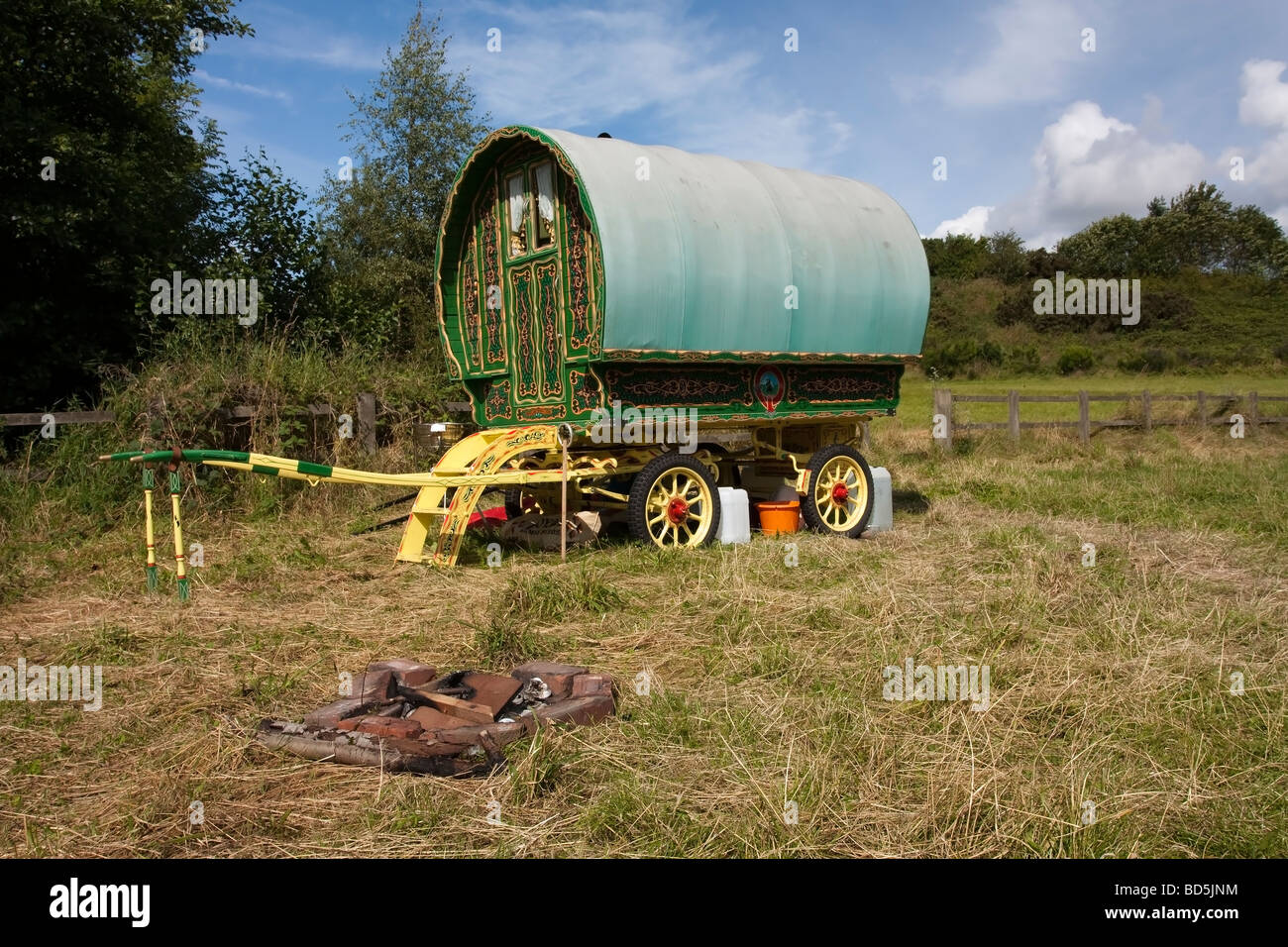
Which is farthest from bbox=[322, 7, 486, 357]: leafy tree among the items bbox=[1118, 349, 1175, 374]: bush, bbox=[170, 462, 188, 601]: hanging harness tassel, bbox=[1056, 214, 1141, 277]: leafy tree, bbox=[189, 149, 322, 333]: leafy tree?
bbox=[1056, 214, 1141, 277]: leafy tree

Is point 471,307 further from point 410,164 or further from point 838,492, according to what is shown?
point 410,164

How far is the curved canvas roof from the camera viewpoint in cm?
753

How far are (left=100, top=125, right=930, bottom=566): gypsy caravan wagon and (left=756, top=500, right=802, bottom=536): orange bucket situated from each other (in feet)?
0.60

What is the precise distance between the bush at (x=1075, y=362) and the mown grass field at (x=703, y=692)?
27501 mm

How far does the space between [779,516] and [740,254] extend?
2.59 meters

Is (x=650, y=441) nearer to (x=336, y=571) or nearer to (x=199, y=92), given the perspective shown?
(x=336, y=571)

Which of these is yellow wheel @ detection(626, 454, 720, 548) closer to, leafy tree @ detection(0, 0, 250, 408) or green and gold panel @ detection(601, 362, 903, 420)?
green and gold panel @ detection(601, 362, 903, 420)

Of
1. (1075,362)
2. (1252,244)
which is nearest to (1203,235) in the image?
(1252,244)

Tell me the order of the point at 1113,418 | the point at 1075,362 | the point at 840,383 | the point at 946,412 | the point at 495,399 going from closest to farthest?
the point at 495,399, the point at 840,383, the point at 946,412, the point at 1113,418, the point at 1075,362

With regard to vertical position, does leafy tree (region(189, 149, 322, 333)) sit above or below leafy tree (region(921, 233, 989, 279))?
below

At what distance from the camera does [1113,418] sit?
17.8 m

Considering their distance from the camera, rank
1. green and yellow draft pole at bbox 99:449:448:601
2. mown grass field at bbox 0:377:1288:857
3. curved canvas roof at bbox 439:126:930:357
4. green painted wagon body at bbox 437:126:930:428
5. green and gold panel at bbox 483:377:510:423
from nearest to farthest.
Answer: mown grass field at bbox 0:377:1288:857, green and yellow draft pole at bbox 99:449:448:601, curved canvas roof at bbox 439:126:930:357, green painted wagon body at bbox 437:126:930:428, green and gold panel at bbox 483:377:510:423

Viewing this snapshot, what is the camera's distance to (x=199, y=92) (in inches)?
827
